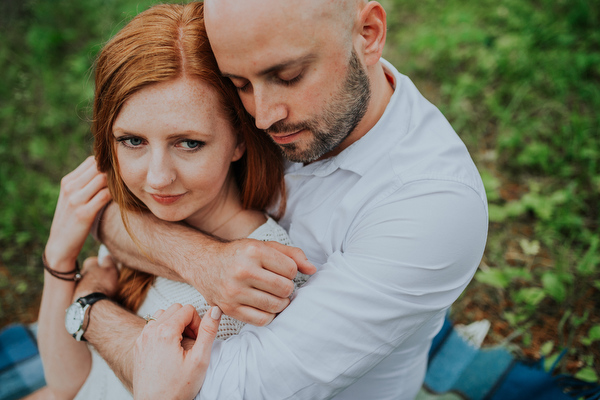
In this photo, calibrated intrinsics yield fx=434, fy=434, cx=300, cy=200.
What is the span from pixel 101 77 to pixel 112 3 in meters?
6.14

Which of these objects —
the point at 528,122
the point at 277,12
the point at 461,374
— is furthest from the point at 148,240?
the point at 528,122

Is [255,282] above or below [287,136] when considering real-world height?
below

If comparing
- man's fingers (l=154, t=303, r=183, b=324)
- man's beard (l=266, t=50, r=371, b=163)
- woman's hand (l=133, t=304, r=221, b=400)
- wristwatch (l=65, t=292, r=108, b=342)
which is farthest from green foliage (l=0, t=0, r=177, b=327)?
woman's hand (l=133, t=304, r=221, b=400)

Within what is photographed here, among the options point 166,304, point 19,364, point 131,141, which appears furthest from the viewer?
point 19,364

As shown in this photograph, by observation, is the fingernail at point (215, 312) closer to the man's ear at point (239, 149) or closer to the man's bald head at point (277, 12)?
the man's ear at point (239, 149)

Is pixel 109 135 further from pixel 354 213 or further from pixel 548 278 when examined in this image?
pixel 548 278

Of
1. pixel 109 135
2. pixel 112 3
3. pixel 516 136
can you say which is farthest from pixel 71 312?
pixel 112 3

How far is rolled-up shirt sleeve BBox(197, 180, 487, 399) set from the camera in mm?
1497

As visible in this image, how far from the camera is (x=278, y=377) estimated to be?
4.96 feet

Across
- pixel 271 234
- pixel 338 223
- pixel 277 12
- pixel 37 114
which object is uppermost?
pixel 277 12

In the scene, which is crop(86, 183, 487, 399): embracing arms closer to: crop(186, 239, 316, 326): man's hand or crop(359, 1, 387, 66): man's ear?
crop(186, 239, 316, 326): man's hand

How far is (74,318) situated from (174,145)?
1077 mm

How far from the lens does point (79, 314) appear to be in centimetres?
219

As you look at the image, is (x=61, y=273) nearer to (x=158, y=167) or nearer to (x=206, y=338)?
(x=158, y=167)
